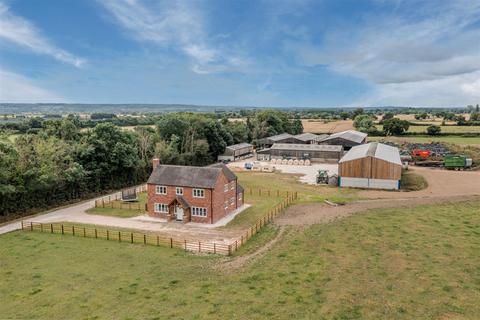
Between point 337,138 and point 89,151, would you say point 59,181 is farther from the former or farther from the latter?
point 337,138

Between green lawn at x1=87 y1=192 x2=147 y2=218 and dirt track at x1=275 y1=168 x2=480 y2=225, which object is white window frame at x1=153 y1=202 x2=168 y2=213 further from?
dirt track at x1=275 y1=168 x2=480 y2=225

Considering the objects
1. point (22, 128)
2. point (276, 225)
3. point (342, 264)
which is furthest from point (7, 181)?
point (22, 128)

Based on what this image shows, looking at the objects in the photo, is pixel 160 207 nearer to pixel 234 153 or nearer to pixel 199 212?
pixel 199 212

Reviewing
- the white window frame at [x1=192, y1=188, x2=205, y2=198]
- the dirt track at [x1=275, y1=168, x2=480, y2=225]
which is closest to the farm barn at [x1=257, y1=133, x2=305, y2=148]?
the dirt track at [x1=275, y1=168, x2=480, y2=225]

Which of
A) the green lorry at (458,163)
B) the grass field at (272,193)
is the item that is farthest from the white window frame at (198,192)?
the green lorry at (458,163)

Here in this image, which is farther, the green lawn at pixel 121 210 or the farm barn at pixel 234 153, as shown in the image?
the farm barn at pixel 234 153

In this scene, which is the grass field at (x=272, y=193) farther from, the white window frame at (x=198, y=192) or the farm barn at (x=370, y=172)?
the white window frame at (x=198, y=192)

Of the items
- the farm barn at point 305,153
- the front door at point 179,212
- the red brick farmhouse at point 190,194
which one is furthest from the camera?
the farm barn at point 305,153
